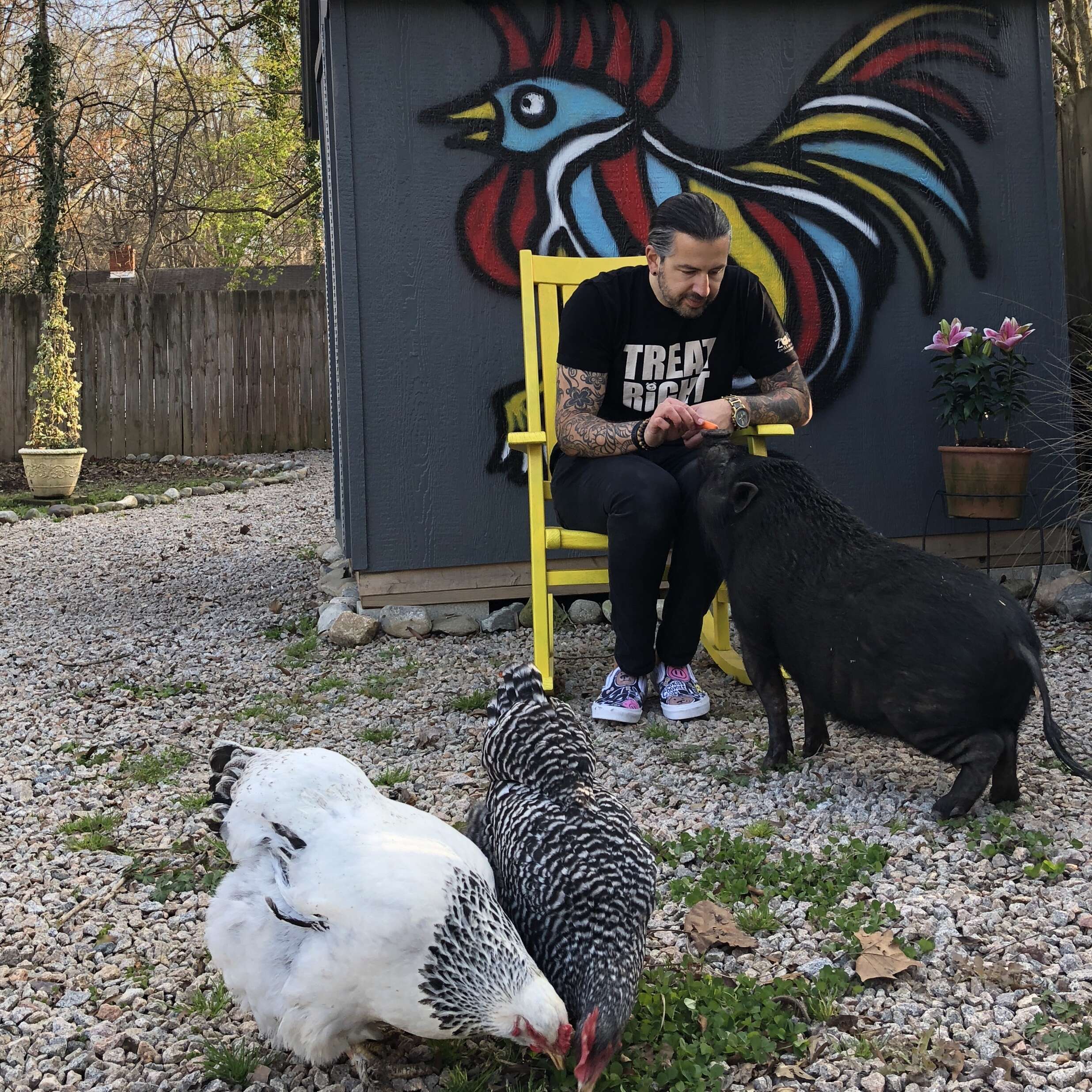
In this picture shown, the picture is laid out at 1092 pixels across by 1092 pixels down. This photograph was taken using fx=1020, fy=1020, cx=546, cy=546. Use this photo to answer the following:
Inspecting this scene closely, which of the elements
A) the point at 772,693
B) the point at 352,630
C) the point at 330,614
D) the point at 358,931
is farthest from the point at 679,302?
the point at 358,931

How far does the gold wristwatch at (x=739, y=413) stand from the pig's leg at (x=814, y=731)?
90cm

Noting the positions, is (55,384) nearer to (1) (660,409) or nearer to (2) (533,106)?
(2) (533,106)

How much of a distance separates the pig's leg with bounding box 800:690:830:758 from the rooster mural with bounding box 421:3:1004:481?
6.55 ft

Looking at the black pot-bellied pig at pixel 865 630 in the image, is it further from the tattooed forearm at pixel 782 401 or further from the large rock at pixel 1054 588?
the large rock at pixel 1054 588

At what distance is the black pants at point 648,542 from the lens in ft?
10.0

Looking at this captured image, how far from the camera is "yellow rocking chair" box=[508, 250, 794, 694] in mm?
3283

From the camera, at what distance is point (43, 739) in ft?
10.6

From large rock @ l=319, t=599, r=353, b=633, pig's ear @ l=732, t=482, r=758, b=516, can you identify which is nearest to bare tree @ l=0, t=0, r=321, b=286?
large rock @ l=319, t=599, r=353, b=633

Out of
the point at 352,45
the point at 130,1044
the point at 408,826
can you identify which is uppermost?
the point at 352,45

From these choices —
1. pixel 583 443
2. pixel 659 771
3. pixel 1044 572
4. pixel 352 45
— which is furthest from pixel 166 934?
pixel 1044 572

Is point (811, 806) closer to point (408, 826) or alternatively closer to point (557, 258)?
point (408, 826)

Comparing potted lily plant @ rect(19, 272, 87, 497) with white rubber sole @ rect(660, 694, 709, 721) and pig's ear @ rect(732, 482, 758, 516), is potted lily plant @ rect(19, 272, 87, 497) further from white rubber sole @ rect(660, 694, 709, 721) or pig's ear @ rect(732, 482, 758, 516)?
pig's ear @ rect(732, 482, 758, 516)

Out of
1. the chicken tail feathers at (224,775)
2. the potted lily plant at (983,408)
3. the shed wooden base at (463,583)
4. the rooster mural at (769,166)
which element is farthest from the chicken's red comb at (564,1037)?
the potted lily plant at (983,408)

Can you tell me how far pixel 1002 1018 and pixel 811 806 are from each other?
2.86ft
